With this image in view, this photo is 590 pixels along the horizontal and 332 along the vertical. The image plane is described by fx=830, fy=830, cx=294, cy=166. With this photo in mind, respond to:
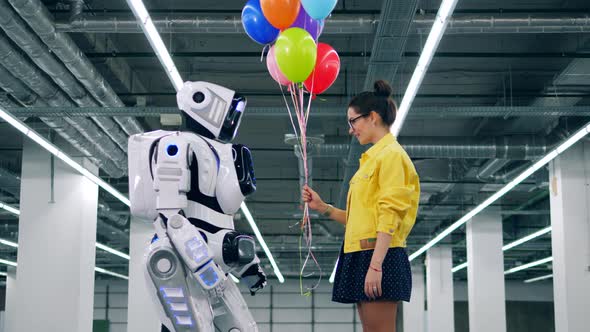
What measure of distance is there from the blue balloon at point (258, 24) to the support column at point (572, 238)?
376 inches

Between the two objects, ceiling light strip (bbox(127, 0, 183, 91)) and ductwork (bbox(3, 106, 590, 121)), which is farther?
ductwork (bbox(3, 106, 590, 121))

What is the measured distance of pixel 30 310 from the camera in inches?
515

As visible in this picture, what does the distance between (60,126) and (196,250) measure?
24.9 ft

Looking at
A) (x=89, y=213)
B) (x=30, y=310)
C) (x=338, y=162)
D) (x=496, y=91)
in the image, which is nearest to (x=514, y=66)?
(x=496, y=91)

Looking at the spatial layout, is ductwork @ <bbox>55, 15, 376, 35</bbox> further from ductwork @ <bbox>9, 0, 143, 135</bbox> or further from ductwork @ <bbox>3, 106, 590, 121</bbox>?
ductwork @ <bbox>3, 106, 590, 121</bbox>

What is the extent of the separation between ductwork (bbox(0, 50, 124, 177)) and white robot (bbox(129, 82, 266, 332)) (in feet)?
18.9

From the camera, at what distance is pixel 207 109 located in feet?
15.6

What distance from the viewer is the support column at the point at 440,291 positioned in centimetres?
2442

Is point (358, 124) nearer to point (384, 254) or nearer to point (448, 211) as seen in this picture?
point (384, 254)

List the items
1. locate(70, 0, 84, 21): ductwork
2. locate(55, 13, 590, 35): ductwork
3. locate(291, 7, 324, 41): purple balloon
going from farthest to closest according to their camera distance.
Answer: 1. locate(55, 13, 590, 35): ductwork
2. locate(70, 0, 84, 21): ductwork
3. locate(291, 7, 324, 41): purple balloon

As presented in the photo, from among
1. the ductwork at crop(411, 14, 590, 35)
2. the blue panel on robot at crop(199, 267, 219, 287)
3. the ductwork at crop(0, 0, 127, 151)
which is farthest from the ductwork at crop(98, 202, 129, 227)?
the blue panel on robot at crop(199, 267, 219, 287)

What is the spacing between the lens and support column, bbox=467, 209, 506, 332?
62.6 feet

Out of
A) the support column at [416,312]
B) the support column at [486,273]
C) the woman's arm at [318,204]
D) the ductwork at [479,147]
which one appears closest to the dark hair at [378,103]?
the woman's arm at [318,204]

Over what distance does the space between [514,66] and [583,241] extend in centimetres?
348
